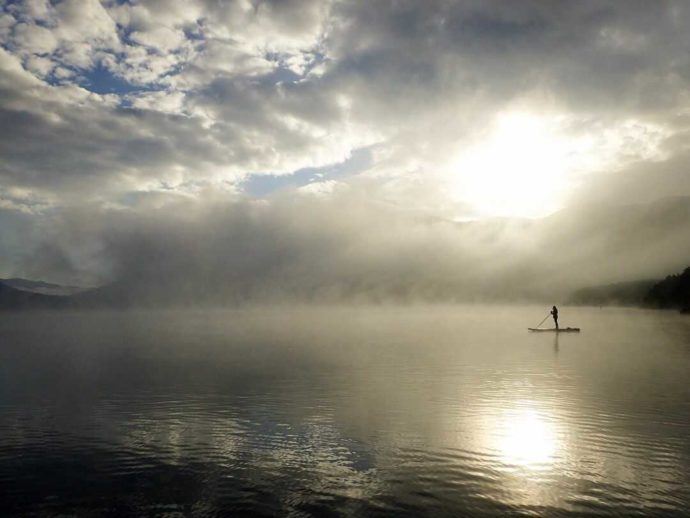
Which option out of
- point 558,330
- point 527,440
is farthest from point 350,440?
point 558,330

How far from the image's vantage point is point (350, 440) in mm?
27469

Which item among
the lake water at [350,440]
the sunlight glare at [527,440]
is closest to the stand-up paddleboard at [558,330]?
the lake water at [350,440]

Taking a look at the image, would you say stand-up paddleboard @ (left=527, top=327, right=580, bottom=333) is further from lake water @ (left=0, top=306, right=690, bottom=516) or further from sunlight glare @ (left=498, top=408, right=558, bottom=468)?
sunlight glare @ (left=498, top=408, right=558, bottom=468)

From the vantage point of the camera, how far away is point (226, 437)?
1117 inches

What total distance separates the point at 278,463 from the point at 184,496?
4968 mm

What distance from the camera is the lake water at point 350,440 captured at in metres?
19.6

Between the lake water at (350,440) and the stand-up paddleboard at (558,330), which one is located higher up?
the stand-up paddleboard at (558,330)

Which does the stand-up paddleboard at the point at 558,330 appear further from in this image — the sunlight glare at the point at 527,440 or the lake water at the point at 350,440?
the sunlight glare at the point at 527,440

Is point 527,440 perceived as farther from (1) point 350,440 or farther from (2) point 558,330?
(2) point 558,330

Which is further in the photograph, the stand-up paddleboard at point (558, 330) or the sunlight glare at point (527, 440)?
the stand-up paddleboard at point (558, 330)

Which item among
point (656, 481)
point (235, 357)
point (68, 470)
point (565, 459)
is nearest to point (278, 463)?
point (68, 470)

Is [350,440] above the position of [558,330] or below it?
below

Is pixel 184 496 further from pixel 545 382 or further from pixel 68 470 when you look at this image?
pixel 545 382

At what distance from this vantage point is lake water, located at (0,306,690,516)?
1962cm
